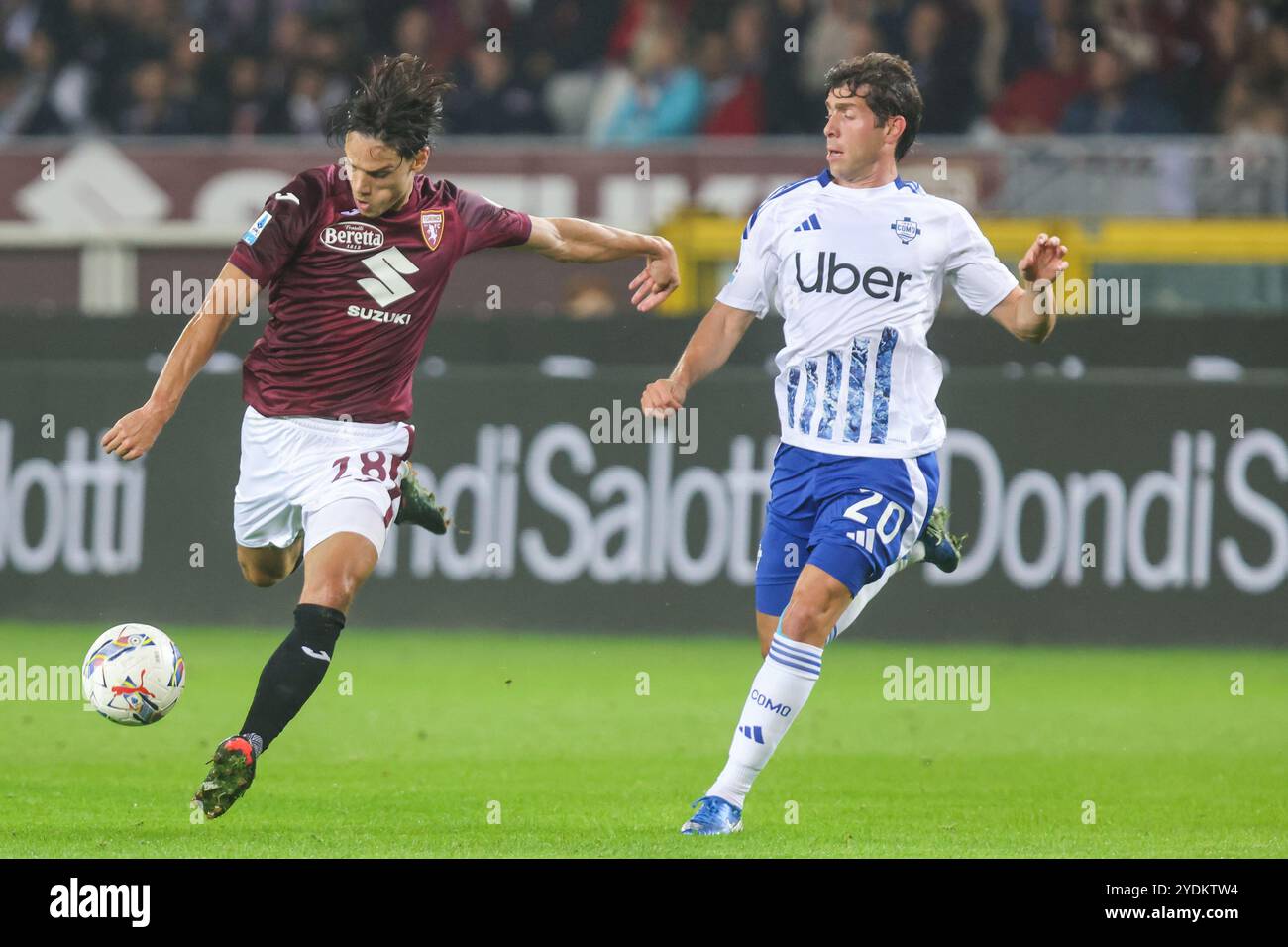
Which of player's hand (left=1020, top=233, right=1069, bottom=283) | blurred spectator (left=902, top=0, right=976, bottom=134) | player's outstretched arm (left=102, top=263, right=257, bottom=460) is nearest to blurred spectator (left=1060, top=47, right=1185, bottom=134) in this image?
blurred spectator (left=902, top=0, right=976, bottom=134)

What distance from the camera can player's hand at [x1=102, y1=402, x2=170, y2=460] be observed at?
21.1ft

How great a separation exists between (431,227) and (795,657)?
1.98 meters

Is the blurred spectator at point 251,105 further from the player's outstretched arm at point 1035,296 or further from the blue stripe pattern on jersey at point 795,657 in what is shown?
the blue stripe pattern on jersey at point 795,657

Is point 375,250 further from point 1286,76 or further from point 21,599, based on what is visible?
point 1286,76

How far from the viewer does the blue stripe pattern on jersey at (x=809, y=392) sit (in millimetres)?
6996

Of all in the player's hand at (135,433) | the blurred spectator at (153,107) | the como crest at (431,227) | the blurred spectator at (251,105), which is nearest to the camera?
the player's hand at (135,433)

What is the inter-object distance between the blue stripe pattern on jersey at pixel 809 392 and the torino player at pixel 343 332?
2.60 ft

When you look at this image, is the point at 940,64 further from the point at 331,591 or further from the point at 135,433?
the point at 135,433

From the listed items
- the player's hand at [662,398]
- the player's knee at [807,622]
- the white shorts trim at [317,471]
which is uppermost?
the player's hand at [662,398]

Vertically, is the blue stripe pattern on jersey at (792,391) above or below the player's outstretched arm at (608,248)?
below

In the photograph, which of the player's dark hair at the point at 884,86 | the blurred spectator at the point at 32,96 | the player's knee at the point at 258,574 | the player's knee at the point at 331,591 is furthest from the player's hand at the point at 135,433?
Answer: the blurred spectator at the point at 32,96

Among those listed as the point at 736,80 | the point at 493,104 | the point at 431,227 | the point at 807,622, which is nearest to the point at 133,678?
the point at 431,227

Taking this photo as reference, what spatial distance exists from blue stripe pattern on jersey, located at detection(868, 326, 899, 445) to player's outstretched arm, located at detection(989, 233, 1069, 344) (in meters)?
0.41

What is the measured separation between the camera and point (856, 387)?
694cm
